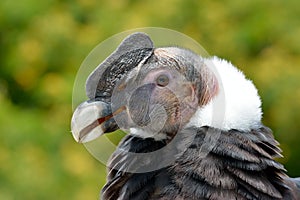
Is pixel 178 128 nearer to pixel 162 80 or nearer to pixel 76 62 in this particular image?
pixel 162 80

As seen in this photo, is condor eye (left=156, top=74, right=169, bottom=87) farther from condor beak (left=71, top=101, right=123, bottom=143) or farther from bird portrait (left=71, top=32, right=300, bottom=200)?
condor beak (left=71, top=101, right=123, bottom=143)

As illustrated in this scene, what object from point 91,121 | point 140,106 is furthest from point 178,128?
point 91,121

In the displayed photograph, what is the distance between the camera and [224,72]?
4008 mm

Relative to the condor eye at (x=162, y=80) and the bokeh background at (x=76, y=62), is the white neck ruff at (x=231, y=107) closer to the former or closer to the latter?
the condor eye at (x=162, y=80)

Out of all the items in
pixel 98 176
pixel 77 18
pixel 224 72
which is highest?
pixel 77 18

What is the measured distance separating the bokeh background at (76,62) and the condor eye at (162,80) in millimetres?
4061

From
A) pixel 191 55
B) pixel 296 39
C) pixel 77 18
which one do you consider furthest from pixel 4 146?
pixel 191 55

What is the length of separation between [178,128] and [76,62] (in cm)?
531

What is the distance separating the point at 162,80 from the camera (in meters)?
3.98

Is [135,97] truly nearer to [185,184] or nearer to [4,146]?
[185,184]

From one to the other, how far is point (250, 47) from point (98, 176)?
2.45m

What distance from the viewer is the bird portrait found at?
148 inches

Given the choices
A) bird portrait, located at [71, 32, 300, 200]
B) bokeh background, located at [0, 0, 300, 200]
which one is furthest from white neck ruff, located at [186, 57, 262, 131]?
bokeh background, located at [0, 0, 300, 200]

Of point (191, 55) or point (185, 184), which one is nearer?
point (185, 184)
